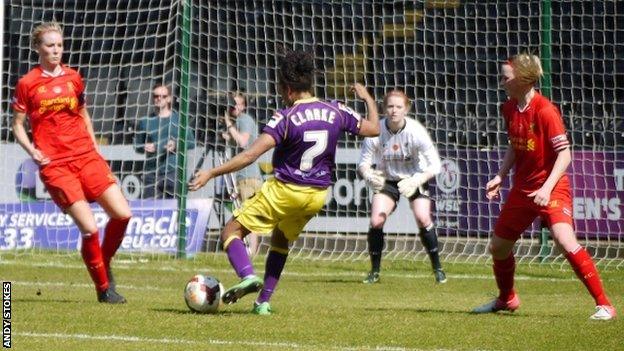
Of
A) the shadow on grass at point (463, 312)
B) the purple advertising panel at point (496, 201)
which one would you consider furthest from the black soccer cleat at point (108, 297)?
the purple advertising panel at point (496, 201)

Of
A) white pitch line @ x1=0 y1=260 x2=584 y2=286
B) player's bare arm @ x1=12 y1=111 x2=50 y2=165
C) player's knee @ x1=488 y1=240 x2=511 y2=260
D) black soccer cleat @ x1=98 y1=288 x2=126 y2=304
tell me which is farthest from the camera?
white pitch line @ x1=0 y1=260 x2=584 y2=286

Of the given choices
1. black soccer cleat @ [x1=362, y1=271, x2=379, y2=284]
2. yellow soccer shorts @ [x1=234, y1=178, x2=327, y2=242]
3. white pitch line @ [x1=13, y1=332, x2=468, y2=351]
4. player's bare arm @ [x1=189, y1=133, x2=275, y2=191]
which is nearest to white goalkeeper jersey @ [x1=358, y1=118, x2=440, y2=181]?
black soccer cleat @ [x1=362, y1=271, x2=379, y2=284]

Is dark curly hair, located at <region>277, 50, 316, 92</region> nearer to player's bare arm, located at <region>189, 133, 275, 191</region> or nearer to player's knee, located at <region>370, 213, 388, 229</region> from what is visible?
player's bare arm, located at <region>189, 133, 275, 191</region>

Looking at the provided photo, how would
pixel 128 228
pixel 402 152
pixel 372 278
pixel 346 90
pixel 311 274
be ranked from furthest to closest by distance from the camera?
pixel 346 90 → pixel 128 228 → pixel 311 274 → pixel 402 152 → pixel 372 278

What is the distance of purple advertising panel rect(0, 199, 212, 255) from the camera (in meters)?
17.5

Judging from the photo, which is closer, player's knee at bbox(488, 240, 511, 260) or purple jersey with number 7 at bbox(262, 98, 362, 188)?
purple jersey with number 7 at bbox(262, 98, 362, 188)

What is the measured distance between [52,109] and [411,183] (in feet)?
13.6

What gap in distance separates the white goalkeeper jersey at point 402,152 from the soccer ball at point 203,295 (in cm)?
469

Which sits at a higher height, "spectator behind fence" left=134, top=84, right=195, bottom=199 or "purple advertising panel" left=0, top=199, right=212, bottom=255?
"spectator behind fence" left=134, top=84, right=195, bottom=199

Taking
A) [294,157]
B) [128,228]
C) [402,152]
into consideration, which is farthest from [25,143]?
[128,228]

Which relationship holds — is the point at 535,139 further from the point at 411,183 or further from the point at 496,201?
the point at 496,201

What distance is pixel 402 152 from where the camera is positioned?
14.5 m

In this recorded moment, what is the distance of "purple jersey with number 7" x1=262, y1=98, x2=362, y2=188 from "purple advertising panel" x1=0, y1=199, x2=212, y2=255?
7.72 metres

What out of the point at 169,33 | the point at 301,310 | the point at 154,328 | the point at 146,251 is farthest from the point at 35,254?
the point at 154,328
